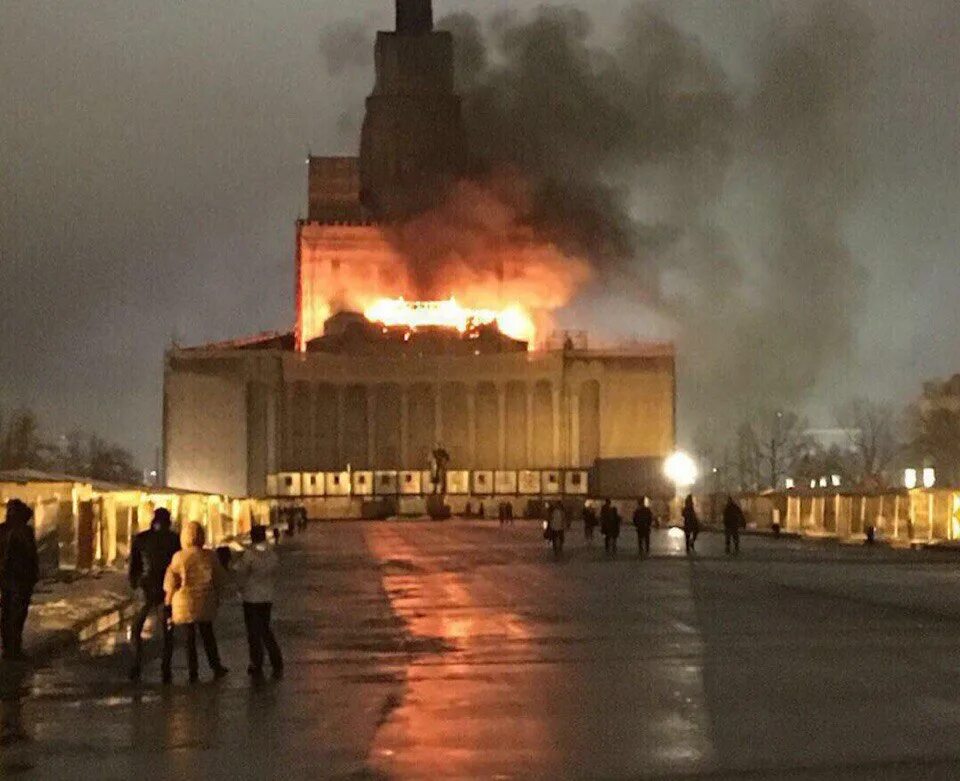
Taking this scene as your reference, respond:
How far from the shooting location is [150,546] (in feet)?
58.8

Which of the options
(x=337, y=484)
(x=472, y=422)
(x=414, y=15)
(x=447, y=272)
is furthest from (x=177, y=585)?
(x=414, y=15)

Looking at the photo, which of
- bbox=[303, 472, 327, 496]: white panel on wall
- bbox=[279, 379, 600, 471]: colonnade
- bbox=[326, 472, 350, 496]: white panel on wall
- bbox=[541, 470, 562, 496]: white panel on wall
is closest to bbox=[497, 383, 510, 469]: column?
bbox=[279, 379, 600, 471]: colonnade

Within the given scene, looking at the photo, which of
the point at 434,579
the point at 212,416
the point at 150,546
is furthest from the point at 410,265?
the point at 150,546

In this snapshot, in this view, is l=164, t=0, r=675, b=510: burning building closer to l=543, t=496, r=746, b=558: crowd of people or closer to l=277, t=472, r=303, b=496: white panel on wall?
l=277, t=472, r=303, b=496: white panel on wall

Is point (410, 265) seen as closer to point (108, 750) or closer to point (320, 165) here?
point (320, 165)

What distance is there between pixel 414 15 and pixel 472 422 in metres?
38.3

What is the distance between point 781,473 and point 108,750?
467ft

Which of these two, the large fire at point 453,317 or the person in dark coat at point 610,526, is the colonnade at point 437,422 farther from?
the person in dark coat at point 610,526

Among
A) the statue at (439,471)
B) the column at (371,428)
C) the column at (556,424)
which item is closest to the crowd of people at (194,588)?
the statue at (439,471)

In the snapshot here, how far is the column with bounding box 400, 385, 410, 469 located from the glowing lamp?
77.2ft

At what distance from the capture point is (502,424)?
128125 mm

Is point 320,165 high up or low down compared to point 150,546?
up

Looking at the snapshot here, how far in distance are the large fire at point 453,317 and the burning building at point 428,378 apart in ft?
0.50

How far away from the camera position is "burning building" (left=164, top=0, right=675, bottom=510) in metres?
124
